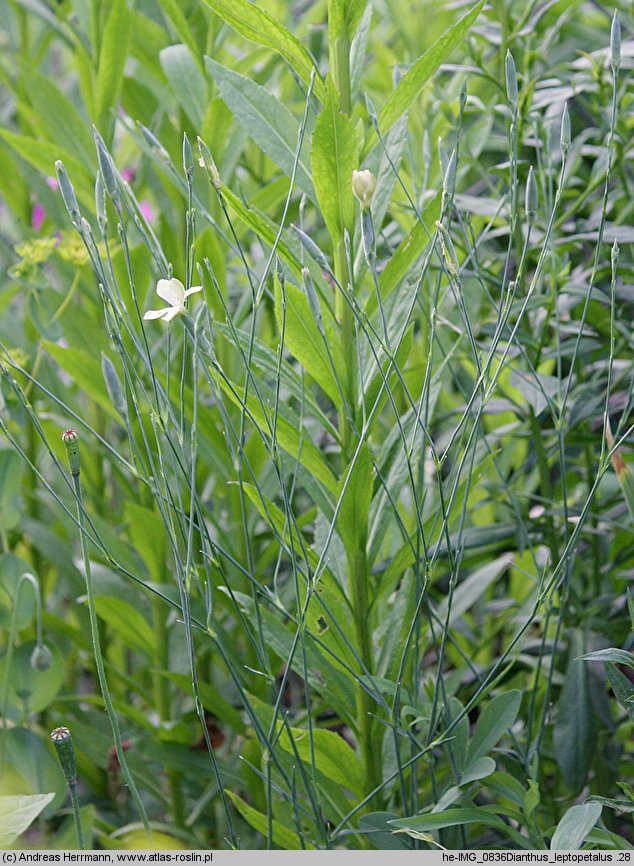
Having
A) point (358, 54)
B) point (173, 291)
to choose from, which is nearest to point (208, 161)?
point (173, 291)

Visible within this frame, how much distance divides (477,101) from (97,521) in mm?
467

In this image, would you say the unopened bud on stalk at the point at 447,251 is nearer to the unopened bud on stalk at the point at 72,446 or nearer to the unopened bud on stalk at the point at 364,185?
the unopened bud on stalk at the point at 364,185

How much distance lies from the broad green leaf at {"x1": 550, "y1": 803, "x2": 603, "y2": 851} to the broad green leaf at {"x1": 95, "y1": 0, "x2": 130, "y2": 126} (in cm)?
64

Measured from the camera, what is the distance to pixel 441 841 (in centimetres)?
54

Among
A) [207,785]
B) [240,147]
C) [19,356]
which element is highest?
[240,147]

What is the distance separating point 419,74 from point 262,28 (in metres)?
0.09

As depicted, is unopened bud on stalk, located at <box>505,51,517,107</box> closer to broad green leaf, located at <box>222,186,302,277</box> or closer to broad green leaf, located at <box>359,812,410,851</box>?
broad green leaf, located at <box>222,186,302,277</box>

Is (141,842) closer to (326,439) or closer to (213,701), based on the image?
(213,701)

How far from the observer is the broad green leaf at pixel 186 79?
697 mm

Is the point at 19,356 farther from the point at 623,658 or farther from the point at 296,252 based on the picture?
the point at 623,658

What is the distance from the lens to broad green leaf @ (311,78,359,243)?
45 centimetres

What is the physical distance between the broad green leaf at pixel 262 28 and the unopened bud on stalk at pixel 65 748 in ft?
1.17

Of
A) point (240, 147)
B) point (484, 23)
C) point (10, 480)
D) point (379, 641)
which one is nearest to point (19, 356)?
point (10, 480)

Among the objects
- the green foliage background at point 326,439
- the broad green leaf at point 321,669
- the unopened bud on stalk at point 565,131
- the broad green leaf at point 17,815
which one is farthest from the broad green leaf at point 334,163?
the broad green leaf at point 17,815
